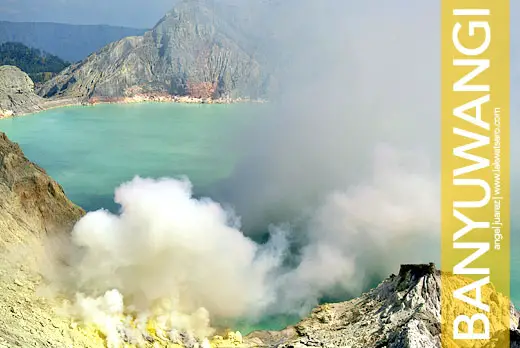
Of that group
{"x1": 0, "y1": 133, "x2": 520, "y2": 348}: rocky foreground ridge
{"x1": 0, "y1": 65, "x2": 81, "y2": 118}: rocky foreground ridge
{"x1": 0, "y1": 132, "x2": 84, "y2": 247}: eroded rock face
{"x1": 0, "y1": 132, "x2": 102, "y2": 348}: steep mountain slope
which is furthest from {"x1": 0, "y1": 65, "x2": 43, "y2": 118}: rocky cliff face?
{"x1": 0, "y1": 133, "x2": 520, "y2": 348}: rocky foreground ridge

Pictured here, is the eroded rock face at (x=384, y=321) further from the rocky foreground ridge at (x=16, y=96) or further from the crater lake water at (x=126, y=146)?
the rocky foreground ridge at (x=16, y=96)

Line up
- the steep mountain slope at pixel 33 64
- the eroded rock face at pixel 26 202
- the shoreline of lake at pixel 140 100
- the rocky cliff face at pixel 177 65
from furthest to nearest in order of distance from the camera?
1. the steep mountain slope at pixel 33 64
2. the rocky cliff face at pixel 177 65
3. the shoreline of lake at pixel 140 100
4. the eroded rock face at pixel 26 202

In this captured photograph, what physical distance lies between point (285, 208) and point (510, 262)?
15.8 metres

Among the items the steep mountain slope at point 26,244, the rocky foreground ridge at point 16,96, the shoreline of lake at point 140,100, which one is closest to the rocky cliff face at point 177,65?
the shoreline of lake at point 140,100

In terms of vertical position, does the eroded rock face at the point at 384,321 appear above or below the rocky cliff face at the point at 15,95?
below

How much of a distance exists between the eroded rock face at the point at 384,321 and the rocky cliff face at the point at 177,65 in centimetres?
11732

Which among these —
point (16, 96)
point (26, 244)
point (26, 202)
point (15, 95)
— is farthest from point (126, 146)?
point (26, 244)

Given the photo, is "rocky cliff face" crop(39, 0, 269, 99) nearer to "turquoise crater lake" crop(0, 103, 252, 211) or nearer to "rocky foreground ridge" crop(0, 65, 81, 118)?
"rocky foreground ridge" crop(0, 65, 81, 118)

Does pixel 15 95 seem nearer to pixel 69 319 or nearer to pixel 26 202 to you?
pixel 26 202

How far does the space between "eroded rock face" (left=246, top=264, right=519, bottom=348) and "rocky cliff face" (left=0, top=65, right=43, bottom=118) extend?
303 ft

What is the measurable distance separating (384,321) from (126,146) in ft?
188

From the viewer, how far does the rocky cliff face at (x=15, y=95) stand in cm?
10125

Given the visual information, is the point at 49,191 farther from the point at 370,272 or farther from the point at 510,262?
the point at 510,262

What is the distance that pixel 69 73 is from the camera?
5551 inches
